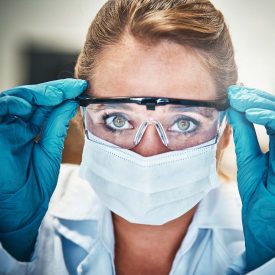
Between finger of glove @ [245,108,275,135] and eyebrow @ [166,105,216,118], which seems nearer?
finger of glove @ [245,108,275,135]

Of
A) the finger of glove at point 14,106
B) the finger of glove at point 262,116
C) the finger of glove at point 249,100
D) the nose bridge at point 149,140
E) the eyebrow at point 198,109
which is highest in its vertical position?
the finger of glove at point 249,100

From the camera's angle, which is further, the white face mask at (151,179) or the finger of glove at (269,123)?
the white face mask at (151,179)

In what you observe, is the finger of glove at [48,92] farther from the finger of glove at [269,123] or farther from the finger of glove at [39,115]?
the finger of glove at [269,123]

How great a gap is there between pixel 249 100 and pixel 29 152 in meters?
0.64

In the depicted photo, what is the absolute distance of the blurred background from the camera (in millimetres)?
1227

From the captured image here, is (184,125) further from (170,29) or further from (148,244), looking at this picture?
(148,244)

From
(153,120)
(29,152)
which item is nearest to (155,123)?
(153,120)

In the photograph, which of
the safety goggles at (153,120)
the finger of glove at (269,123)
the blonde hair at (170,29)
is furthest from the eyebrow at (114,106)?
the finger of glove at (269,123)

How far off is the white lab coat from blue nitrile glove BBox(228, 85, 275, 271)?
0.09 metres

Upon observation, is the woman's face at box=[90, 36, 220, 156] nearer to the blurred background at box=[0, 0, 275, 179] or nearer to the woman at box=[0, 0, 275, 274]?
the woman at box=[0, 0, 275, 274]

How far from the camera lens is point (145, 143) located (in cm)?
98

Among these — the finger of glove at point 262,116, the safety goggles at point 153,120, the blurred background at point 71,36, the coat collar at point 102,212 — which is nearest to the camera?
the finger of glove at point 262,116

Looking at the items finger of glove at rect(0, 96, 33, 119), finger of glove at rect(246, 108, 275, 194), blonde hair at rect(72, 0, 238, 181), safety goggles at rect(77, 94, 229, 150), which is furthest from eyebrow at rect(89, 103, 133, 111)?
finger of glove at rect(246, 108, 275, 194)

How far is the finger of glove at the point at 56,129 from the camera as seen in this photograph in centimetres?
99
